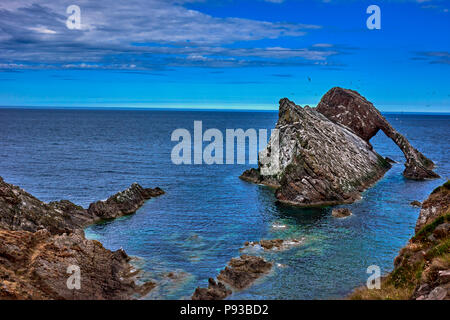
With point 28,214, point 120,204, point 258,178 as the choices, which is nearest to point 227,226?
point 120,204

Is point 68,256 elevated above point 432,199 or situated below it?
below

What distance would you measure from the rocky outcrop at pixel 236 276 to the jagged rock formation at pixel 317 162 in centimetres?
2833

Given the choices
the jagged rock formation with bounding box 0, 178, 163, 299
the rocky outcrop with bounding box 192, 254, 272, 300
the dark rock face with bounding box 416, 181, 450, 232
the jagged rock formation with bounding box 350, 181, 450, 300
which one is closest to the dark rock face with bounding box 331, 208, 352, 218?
the rocky outcrop with bounding box 192, 254, 272, 300

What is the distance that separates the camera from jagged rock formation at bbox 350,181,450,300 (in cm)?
2508

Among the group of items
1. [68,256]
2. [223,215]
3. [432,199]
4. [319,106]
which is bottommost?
[223,215]

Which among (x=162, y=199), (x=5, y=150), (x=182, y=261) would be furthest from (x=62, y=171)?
(x=182, y=261)

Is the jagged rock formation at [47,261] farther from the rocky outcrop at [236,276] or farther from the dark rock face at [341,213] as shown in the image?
the dark rock face at [341,213]

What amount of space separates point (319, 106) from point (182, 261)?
75343 millimetres

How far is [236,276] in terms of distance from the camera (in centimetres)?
3984

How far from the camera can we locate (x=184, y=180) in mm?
90125

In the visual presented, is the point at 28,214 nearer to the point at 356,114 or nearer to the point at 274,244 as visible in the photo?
the point at 274,244

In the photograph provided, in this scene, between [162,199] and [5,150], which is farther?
[5,150]

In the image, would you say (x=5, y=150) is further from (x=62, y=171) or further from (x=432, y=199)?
(x=432, y=199)

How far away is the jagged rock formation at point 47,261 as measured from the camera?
3164cm
